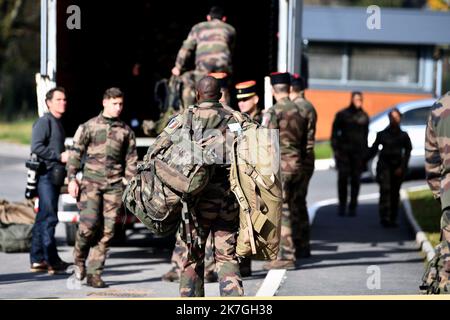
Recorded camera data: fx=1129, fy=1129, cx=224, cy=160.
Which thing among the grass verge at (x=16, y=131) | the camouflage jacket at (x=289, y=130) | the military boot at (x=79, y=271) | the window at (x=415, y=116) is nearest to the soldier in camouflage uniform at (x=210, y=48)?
the camouflage jacket at (x=289, y=130)

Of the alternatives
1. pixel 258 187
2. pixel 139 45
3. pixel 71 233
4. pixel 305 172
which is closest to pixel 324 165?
pixel 139 45

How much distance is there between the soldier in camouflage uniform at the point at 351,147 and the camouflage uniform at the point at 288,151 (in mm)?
5281

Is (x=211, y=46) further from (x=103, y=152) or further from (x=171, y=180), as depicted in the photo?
(x=171, y=180)

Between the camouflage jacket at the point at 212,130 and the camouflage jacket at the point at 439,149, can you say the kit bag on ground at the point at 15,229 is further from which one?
the camouflage jacket at the point at 439,149

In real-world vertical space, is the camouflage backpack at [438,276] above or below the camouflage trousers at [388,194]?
above

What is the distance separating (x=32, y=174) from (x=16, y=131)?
75.0 feet

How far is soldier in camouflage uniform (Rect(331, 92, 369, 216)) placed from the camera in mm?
17938

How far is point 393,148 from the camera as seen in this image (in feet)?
55.3

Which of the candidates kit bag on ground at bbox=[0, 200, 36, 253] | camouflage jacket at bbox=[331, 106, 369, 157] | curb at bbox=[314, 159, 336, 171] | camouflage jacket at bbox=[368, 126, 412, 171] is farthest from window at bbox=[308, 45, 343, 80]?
kit bag on ground at bbox=[0, 200, 36, 253]

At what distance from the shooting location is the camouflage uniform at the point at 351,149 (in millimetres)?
17938

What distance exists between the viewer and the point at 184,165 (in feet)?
27.7

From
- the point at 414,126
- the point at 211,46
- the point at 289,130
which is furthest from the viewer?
the point at 414,126
